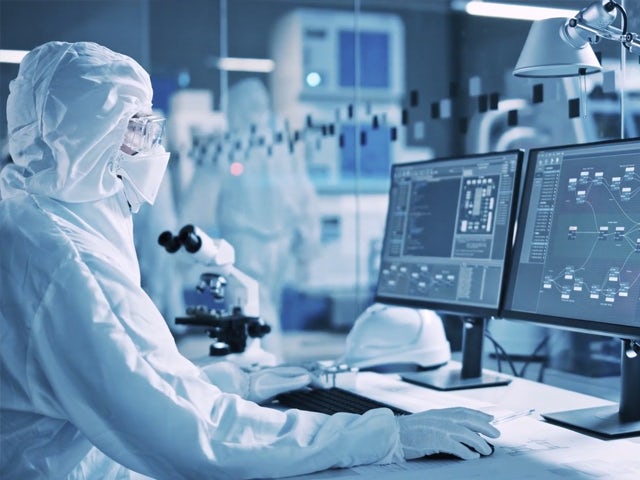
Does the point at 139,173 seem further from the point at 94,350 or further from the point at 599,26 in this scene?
the point at 599,26

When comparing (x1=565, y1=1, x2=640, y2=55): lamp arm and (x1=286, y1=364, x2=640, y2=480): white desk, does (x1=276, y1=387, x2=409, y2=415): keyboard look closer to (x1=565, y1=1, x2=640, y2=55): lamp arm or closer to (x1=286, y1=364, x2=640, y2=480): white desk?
(x1=286, y1=364, x2=640, y2=480): white desk

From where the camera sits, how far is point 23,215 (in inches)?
50.1

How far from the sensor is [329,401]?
1683 mm

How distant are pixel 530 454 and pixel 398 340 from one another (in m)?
0.86

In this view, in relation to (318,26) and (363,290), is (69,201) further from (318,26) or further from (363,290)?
(318,26)

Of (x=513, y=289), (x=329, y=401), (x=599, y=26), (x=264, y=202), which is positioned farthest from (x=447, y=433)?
(x=264, y=202)

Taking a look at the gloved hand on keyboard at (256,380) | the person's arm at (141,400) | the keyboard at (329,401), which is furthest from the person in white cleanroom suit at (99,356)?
the gloved hand on keyboard at (256,380)

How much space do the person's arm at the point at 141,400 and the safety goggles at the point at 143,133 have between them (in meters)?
0.34

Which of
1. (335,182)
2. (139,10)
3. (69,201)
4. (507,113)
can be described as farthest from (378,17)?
(69,201)

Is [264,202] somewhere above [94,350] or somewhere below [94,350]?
above

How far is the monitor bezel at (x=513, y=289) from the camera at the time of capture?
4.88 feet

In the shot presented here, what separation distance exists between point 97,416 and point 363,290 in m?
4.19

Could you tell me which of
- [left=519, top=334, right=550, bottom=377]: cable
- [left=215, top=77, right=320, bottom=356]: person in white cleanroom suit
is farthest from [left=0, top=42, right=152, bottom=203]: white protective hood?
[left=215, top=77, right=320, bottom=356]: person in white cleanroom suit

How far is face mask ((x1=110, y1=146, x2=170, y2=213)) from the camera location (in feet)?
4.78
